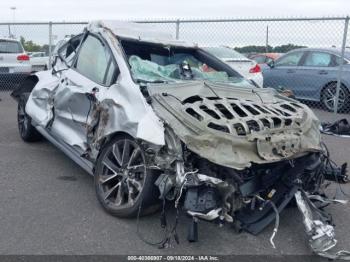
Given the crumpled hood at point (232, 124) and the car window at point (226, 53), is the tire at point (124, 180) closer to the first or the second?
the crumpled hood at point (232, 124)

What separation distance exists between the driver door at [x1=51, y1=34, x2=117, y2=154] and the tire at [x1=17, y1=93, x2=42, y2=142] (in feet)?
4.29

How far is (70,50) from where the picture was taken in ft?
19.6

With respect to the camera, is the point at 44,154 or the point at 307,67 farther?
the point at 307,67

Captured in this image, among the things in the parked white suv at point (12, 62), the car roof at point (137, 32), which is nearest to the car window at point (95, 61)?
the car roof at point (137, 32)

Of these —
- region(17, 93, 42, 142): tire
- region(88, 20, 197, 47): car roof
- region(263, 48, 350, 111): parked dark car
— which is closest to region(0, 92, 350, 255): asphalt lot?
region(17, 93, 42, 142): tire

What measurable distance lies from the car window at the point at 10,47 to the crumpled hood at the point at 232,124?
9276 mm

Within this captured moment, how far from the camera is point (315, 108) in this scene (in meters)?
10.9

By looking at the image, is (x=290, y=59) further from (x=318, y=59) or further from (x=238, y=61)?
(x=238, y=61)

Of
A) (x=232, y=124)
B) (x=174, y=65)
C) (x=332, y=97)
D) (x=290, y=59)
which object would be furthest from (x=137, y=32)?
(x=290, y=59)

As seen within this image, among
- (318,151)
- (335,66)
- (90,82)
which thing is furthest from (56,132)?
(335,66)

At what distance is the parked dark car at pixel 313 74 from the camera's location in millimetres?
10273

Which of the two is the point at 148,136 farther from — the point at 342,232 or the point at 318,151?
the point at 342,232

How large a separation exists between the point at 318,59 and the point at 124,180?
7849 millimetres

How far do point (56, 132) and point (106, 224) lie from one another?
172 centimetres
